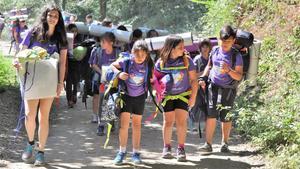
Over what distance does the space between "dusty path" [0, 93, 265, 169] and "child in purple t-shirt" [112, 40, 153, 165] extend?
0.89 feet

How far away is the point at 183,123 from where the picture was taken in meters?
6.66

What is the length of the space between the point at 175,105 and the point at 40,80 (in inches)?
69.3

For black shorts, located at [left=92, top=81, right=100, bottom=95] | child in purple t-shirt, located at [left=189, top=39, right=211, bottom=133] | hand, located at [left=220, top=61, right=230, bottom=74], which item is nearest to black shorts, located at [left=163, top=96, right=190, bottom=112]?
hand, located at [left=220, top=61, right=230, bottom=74]

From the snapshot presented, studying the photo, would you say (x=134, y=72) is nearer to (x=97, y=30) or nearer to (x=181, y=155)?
(x=181, y=155)

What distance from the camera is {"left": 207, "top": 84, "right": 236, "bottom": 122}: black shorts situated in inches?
273

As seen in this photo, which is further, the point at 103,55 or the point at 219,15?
the point at 219,15

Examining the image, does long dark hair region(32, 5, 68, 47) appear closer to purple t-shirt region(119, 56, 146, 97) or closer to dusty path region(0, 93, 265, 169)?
purple t-shirt region(119, 56, 146, 97)

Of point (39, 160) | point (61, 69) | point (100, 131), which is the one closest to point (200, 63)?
point (100, 131)

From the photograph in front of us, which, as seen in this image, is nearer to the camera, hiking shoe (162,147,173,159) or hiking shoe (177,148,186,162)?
hiking shoe (177,148,186,162)

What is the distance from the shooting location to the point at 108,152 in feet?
23.4

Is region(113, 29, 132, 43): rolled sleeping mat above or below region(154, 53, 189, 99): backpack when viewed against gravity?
above

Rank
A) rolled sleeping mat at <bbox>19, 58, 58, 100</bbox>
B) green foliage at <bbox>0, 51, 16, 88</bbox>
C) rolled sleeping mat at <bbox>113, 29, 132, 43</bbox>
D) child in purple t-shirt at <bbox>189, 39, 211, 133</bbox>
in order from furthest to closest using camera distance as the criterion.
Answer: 1. green foliage at <bbox>0, 51, 16, 88</bbox>
2. rolled sleeping mat at <bbox>113, 29, 132, 43</bbox>
3. child in purple t-shirt at <bbox>189, 39, 211, 133</bbox>
4. rolled sleeping mat at <bbox>19, 58, 58, 100</bbox>

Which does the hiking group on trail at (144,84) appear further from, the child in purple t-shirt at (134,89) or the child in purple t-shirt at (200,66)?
the child in purple t-shirt at (200,66)

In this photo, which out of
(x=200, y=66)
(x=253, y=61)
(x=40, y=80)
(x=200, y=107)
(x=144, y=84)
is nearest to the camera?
(x=40, y=80)
